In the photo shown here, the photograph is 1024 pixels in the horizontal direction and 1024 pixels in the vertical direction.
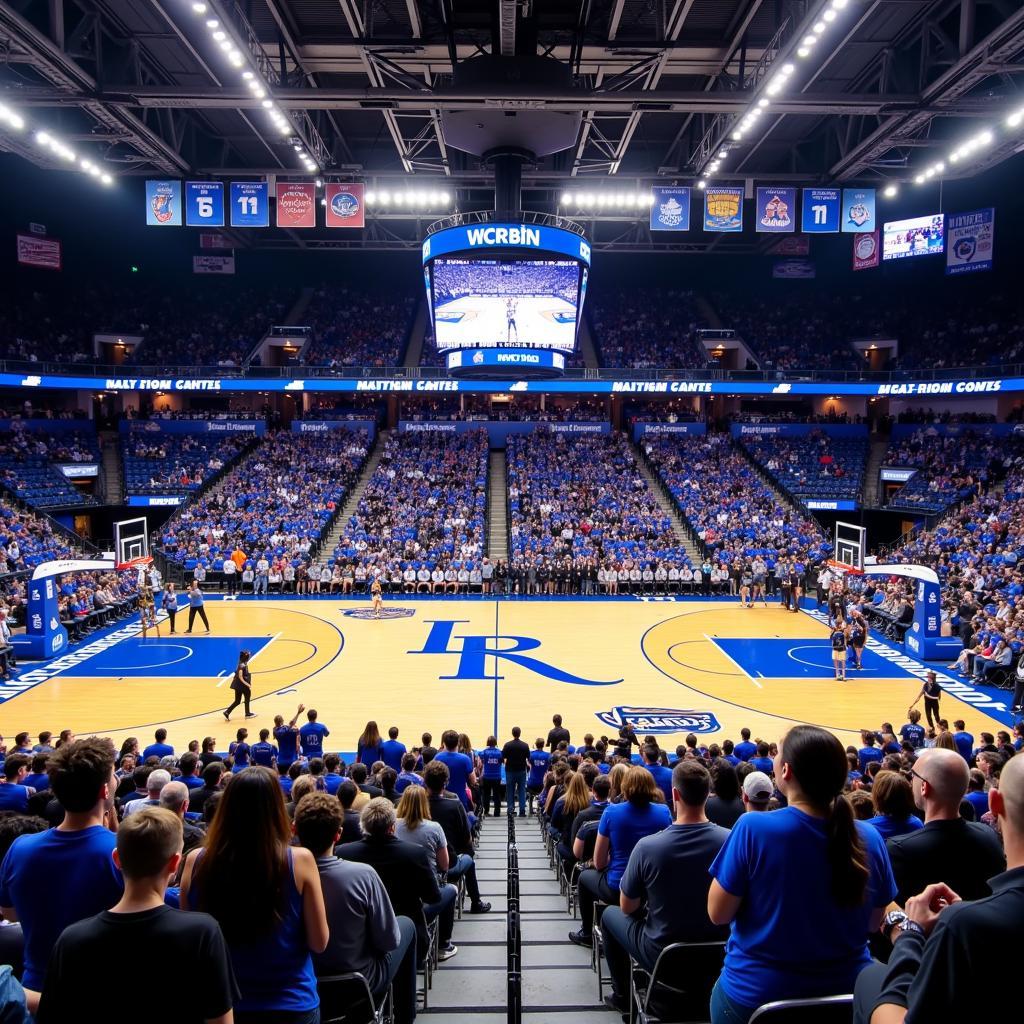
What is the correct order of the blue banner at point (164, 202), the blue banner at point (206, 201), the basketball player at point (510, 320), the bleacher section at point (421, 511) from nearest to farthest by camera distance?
the basketball player at point (510, 320) < the blue banner at point (206, 201) < the blue banner at point (164, 202) < the bleacher section at point (421, 511)

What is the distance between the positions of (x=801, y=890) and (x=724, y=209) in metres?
24.6

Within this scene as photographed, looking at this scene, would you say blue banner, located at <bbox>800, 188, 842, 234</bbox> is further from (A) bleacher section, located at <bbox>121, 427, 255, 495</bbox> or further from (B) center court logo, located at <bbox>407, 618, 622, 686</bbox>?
(A) bleacher section, located at <bbox>121, 427, 255, 495</bbox>

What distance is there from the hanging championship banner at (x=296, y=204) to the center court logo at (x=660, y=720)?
58.0 feet

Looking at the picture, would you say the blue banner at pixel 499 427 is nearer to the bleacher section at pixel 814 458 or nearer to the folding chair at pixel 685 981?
the bleacher section at pixel 814 458

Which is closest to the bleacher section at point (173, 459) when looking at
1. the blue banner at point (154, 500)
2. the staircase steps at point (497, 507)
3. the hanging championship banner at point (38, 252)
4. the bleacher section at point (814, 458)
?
the blue banner at point (154, 500)

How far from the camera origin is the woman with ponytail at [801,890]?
289 cm

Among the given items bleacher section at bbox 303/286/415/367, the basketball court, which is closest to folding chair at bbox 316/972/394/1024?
the basketball court

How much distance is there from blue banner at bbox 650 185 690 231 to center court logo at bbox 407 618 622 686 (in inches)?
527

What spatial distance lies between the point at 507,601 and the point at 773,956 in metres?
26.4

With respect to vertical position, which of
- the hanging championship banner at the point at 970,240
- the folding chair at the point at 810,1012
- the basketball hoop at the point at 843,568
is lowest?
the basketball hoop at the point at 843,568

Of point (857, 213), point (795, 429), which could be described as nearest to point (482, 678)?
point (857, 213)

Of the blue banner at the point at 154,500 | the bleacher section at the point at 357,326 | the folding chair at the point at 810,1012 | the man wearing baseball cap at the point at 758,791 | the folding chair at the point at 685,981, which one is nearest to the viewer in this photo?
the folding chair at the point at 810,1012

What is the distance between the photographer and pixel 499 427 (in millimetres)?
41406

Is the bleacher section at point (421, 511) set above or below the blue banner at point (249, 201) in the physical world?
below
